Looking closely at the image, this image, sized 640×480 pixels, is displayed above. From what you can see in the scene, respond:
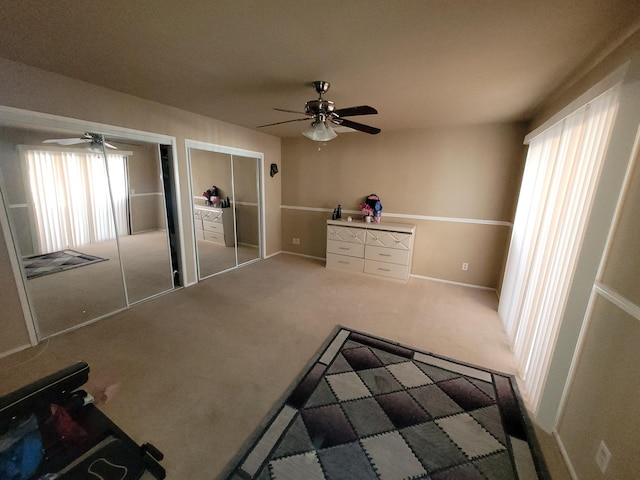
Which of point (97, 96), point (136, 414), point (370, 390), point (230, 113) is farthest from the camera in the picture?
point (230, 113)

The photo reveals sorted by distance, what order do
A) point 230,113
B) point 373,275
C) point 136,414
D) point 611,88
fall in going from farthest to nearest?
point 373,275 → point 230,113 → point 136,414 → point 611,88

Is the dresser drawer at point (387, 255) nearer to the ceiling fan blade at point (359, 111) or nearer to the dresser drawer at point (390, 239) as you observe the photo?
the dresser drawer at point (390, 239)

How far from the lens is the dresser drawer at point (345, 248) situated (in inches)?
174

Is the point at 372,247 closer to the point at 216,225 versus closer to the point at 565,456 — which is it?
the point at 216,225

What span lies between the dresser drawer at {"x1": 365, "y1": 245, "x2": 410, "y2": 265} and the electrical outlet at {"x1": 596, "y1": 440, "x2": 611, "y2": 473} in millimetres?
2930

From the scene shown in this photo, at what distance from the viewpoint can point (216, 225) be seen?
184 inches

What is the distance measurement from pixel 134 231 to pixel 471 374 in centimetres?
442

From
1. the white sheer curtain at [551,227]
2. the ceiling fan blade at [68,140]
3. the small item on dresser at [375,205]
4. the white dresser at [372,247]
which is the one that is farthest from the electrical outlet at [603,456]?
the ceiling fan blade at [68,140]

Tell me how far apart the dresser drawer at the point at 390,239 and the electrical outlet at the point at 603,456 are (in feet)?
9.68

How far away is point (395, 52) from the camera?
5.77ft

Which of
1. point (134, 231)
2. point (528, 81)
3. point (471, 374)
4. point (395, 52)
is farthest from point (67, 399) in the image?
point (528, 81)

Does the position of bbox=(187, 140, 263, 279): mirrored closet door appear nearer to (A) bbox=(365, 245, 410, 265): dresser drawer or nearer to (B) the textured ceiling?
(B) the textured ceiling

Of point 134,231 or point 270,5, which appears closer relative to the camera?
point 270,5

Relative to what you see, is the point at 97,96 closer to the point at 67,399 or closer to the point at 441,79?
the point at 67,399
